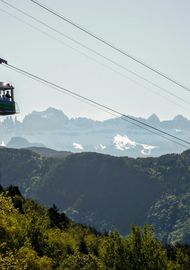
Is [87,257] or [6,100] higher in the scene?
[6,100]

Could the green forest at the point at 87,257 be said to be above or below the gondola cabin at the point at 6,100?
below

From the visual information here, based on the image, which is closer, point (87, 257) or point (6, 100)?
point (6, 100)

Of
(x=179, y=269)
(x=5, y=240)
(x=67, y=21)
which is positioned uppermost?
(x=67, y=21)

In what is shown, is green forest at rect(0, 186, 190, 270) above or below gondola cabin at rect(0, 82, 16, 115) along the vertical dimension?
below

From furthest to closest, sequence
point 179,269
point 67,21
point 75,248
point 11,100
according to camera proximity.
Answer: point 75,248 → point 179,269 → point 11,100 → point 67,21

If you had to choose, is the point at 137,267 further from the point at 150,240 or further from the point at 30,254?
the point at 30,254

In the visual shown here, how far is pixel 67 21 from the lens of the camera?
4309 cm

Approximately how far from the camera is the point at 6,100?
224 feet

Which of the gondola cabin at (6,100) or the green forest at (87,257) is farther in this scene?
the green forest at (87,257)

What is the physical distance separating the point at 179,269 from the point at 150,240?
13243mm

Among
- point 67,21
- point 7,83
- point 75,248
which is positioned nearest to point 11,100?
point 7,83

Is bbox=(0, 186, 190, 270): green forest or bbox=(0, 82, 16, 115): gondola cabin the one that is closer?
bbox=(0, 82, 16, 115): gondola cabin

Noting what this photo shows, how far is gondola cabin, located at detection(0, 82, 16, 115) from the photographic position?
220 ft

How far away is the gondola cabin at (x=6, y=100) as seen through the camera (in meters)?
67.1
